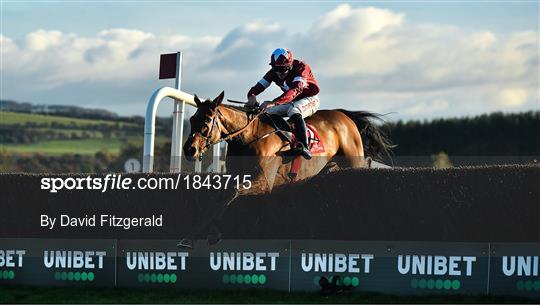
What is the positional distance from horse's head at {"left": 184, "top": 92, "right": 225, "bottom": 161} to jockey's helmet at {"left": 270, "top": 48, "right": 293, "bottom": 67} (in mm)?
858

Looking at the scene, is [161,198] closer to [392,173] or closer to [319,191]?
[319,191]

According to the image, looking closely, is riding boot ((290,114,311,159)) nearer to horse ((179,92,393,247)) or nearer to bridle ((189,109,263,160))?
horse ((179,92,393,247))

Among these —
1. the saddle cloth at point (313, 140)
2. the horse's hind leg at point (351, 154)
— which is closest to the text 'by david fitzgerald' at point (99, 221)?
the saddle cloth at point (313, 140)

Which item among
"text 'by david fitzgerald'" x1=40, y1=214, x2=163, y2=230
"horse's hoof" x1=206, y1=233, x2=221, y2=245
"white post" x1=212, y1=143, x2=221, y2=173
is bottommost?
"horse's hoof" x1=206, y1=233, x2=221, y2=245

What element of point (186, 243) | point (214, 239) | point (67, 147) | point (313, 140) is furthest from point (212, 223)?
point (67, 147)

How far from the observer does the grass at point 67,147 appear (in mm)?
44969

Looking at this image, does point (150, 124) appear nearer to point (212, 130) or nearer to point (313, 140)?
point (212, 130)

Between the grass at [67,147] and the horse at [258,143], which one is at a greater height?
the grass at [67,147]

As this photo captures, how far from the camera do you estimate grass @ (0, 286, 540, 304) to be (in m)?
8.40

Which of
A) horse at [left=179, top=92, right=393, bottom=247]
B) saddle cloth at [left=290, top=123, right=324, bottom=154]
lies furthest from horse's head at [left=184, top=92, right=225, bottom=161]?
saddle cloth at [left=290, top=123, right=324, bottom=154]

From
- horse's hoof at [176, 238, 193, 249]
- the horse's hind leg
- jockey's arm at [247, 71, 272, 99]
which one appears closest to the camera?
horse's hoof at [176, 238, 193, 249]

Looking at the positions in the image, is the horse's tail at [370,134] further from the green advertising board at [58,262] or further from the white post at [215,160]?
the green advertising board at [58,262]

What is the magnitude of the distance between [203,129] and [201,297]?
5.98 feet

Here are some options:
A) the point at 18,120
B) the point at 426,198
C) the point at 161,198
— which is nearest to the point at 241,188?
the point at 161,198
